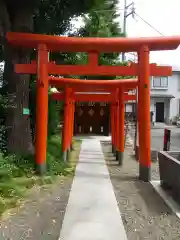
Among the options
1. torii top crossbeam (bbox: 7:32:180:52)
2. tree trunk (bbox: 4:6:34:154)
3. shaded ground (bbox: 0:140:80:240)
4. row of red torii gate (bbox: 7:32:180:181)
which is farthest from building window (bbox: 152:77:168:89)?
shaded ground (bbox: 0:140:80:240)

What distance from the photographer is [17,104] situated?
10219mm

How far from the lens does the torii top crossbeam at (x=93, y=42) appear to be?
868 centimetres

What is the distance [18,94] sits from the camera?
1025 centimetres

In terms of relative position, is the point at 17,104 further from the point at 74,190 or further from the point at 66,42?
the point at 74,190

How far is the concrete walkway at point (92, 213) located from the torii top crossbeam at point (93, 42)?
3.24m

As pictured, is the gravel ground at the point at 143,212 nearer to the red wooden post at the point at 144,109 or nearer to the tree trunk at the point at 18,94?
the red wooden post at the point at 144,109

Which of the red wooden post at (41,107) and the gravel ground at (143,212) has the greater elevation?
the red wooden post at (41,107)

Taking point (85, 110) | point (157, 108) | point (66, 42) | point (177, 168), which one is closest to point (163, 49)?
point (66, 42)

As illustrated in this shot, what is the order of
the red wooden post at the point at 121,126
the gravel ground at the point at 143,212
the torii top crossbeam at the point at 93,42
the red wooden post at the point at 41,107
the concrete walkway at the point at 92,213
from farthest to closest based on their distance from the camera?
the red wooden post at the point at 121,126, the red wooden post at the point at 41,107, the torii top crossbeam at the point at 93,42, the gravel ground at the point at 143,212, the concrete walkway at the point at 92,213

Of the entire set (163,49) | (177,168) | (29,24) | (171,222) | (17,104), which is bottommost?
(171,222)

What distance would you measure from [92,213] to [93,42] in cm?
450

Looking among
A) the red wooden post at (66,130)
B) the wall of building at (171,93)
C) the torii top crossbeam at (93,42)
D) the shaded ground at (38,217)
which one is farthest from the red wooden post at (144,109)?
the wall of building at (171,93)

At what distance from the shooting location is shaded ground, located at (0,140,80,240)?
16.5ft

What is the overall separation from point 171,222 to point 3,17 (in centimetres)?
683
